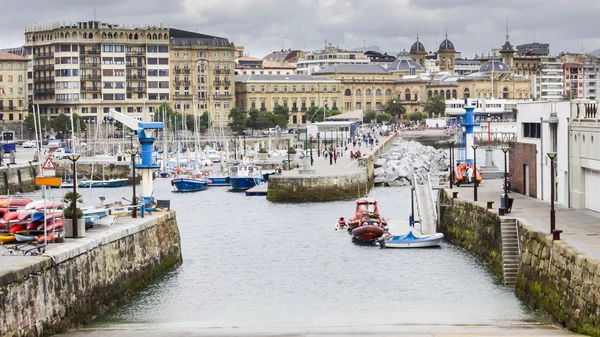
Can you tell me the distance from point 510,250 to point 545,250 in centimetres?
517

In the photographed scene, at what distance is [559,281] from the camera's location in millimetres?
27375

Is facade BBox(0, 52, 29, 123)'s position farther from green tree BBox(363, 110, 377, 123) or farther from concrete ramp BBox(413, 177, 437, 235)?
concrete ramp BBox(413, 177, 437, 235)

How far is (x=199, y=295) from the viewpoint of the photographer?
113 ft

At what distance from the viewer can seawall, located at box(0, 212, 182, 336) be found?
2442 cm

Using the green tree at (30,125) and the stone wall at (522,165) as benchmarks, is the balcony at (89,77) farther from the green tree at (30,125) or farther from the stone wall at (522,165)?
the stone wall at (522,165)

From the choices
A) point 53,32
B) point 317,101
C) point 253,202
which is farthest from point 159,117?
point 253,202

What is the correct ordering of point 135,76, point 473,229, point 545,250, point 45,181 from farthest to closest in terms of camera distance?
point 135,76
point 473,229
point 545,250
point 45,181

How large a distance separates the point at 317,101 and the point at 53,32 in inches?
1949

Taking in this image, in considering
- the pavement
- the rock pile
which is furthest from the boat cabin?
the pavement

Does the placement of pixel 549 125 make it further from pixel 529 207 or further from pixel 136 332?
pixel 136 332

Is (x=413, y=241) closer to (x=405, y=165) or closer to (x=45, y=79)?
(x=405, y=165)

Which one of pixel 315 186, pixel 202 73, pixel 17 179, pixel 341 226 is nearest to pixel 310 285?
pixel 341 226

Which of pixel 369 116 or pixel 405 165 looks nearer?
pixel 405 165

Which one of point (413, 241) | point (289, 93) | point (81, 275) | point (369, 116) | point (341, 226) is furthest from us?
point (369, 116)
